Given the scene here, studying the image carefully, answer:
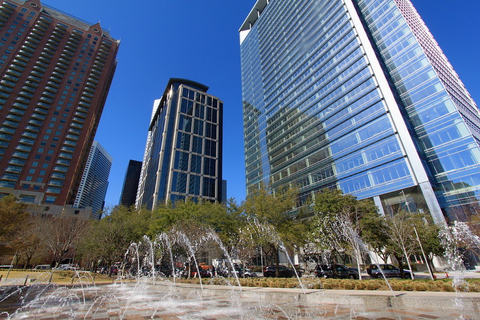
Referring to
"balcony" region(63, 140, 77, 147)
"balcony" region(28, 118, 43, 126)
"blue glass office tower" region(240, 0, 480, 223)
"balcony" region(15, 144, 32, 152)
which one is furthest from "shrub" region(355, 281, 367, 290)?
"balcony" region(28, 118, 43, 126)

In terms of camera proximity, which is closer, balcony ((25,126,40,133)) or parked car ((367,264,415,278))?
parked car ((367,264,415,278))

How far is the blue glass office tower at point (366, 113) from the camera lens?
33.5 m

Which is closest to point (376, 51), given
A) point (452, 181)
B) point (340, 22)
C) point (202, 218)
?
point (340, 22)

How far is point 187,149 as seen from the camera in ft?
270

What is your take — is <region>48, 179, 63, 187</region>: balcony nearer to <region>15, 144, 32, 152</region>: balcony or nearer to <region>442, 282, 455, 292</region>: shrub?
<region>15, 144, 32, 152</region>: balcony

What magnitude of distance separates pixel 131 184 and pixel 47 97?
342ft

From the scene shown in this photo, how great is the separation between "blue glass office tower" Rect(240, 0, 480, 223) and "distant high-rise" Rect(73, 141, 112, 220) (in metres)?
129

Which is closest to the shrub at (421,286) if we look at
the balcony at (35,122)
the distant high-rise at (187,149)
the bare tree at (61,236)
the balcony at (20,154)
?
the bare tree at (61,236)

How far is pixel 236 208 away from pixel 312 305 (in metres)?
20.3

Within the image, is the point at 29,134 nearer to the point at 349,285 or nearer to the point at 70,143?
the point at 70,143

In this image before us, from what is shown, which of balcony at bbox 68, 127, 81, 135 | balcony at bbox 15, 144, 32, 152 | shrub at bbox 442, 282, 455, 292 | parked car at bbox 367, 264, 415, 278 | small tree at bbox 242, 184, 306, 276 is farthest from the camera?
balcony at bbox 68, 127, 81, 135

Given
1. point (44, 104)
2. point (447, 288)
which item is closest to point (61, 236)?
point (447, 288)

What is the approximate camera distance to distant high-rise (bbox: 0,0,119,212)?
6269cm

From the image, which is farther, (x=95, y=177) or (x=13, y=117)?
(x=95, y=177)
